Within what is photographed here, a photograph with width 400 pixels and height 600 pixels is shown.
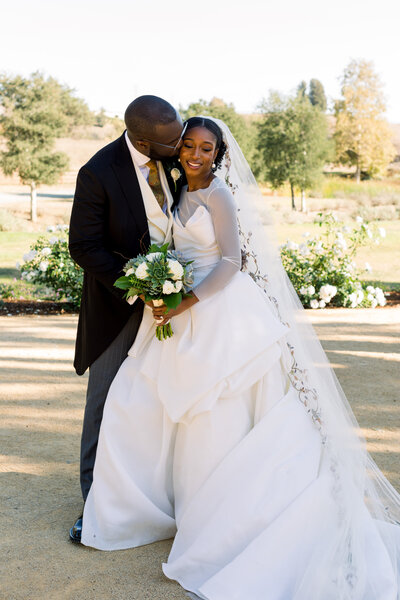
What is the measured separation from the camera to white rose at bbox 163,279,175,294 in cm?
315

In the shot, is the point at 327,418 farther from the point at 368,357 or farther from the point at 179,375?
the point at 368,357

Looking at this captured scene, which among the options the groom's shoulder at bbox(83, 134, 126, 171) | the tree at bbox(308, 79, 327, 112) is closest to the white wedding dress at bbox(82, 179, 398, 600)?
the groom's shoulder at bbox(83, 134, 126, 171)

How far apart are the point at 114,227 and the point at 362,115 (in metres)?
42.7

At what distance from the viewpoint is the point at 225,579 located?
2996 millimetres

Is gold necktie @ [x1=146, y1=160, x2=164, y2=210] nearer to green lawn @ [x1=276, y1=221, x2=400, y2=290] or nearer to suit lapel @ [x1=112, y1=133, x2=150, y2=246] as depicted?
suit lapel @ [x1=112, y1=133, x2=150, y2=246]

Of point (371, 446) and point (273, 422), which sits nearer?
point (273, 422)

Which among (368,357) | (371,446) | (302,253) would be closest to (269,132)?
(302,253)

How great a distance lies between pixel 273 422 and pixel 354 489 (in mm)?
496

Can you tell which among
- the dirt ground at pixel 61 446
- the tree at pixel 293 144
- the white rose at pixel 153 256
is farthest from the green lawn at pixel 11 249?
the tree at pixel 293 144

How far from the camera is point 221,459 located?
10.9 ft

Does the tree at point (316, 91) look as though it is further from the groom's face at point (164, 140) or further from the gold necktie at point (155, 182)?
the groom's face at point (164, 140)

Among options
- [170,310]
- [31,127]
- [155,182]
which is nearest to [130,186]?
[155,182]

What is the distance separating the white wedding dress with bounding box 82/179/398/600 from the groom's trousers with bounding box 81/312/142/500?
0.40ft

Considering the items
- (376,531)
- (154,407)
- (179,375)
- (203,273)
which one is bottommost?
(376,531)
